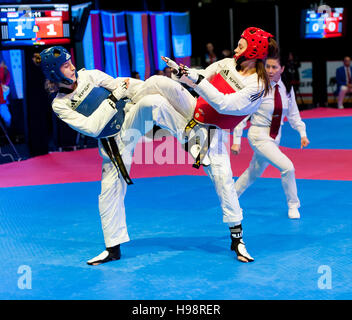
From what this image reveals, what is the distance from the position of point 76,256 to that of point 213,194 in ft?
9.42

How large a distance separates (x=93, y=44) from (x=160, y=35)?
3.01 meters

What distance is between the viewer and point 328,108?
18.7 metres

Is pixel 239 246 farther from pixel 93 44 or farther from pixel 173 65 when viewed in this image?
pixel 93 44

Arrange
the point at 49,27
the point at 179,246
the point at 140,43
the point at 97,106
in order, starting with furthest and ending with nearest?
the point at 140,43, the point at 49,27, the point at 179,246, the point at 97,106

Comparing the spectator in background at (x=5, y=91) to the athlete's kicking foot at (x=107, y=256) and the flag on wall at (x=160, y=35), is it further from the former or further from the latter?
the athlete's kicking foot at (x=107, y=256)

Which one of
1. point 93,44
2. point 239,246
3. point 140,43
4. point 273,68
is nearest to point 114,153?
Result: point 239,246

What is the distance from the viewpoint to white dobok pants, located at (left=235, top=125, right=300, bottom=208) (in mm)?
6371

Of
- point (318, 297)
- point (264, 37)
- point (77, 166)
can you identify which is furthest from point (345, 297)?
point (77, 166)

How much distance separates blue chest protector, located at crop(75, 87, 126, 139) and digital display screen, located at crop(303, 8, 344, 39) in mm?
14755

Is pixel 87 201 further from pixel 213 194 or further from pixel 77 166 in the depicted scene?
pixel 77 166

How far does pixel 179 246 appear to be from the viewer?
216 inches

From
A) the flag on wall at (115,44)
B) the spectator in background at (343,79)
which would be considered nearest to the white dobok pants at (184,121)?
the flag on wall at (115,44)

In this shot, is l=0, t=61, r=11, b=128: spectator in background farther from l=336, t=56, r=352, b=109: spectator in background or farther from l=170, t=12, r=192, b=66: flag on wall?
l=336, t=56, r=352, b=109: spectator in background

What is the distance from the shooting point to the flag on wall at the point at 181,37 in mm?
18250
